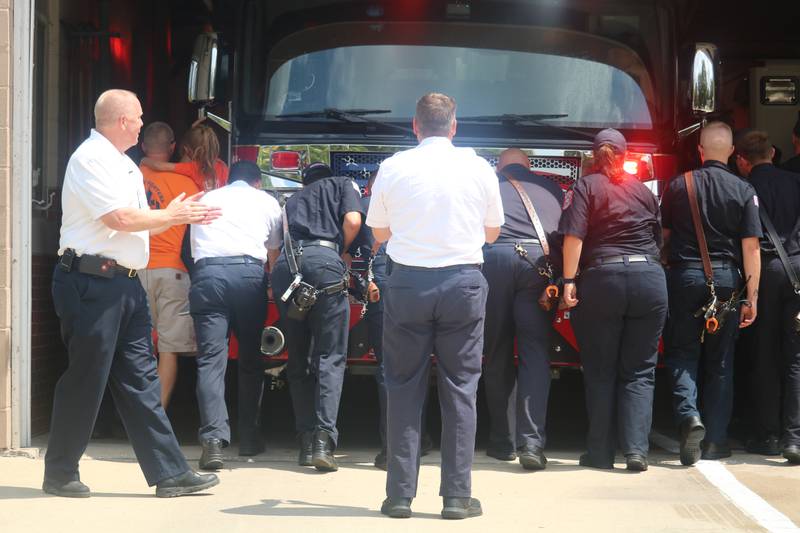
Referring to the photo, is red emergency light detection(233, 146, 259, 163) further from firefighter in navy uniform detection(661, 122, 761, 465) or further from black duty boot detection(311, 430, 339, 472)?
firefighter in navy uniform detection(661, 122, 761, 465)

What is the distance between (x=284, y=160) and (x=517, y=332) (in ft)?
6.06

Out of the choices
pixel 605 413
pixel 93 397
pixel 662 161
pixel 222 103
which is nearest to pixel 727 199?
pixel 662 161

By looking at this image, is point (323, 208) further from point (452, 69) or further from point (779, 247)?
point (779, 247)

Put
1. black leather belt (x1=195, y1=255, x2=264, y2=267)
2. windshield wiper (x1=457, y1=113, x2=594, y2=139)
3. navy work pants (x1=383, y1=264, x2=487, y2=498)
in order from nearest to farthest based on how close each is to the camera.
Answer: navy work pants (x1=383, y1=264, x2=487, y2=498), black leather belt (x1=195, y1=255, x2=264, y2=267), windshield wiper (x1=457, y1=113, x2=594, y2=139)

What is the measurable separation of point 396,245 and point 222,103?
106 inches

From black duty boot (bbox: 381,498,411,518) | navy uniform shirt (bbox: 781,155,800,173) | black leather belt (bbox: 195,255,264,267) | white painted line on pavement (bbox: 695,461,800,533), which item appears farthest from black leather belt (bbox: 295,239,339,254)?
navy uniform shirt (bbox: 781,155,800,173)

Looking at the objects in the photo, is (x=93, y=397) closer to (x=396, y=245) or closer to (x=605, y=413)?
(x=396, y=245)

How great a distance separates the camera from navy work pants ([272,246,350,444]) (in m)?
6.99

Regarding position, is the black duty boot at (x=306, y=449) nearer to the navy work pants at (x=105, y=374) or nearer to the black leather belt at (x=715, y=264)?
the navy work pants at (x=105, y=374)

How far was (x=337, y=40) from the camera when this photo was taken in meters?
7.96

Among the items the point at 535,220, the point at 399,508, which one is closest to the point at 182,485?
the point at 399,508

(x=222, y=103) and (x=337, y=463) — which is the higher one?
(x=222, y=103)

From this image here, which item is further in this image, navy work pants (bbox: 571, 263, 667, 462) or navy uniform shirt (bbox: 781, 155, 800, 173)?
navy uniform shirt (bbox: 781, 155, 800, 173)

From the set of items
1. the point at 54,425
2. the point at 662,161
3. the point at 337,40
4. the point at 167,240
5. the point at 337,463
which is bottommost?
the point at 337,463
